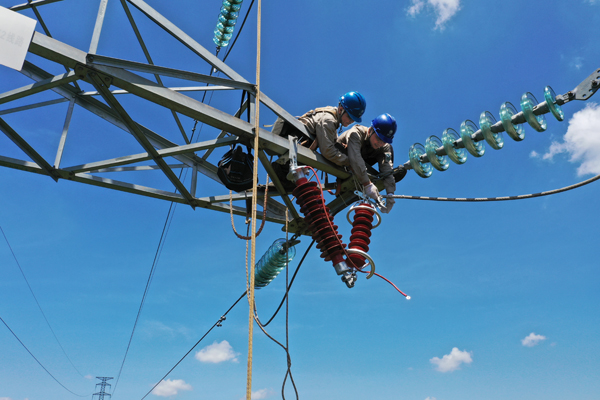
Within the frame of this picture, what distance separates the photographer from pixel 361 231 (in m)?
7.16

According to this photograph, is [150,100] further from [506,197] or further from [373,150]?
[506,197]

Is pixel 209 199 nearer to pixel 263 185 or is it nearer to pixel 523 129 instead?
pixel 263 185

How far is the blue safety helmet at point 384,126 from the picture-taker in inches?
311

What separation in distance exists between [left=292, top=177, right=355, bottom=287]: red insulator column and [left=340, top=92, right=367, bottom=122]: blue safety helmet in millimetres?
1671

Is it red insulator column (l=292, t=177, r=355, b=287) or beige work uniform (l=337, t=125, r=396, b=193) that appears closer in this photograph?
red insulator column (l=292, t=177, r=355, b=287)

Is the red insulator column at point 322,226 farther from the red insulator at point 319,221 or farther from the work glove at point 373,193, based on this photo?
the work glove at point 373,193

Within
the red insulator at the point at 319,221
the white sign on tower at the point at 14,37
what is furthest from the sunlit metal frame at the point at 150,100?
the red insulator at the point at 319,221

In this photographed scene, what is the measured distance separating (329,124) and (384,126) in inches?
36.8

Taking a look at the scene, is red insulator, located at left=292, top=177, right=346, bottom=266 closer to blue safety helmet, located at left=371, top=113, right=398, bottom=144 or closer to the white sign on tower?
blue safety helmet, located at left=371, top=113, right=398, bottom=144

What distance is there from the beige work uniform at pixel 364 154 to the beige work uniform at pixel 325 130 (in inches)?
8.2

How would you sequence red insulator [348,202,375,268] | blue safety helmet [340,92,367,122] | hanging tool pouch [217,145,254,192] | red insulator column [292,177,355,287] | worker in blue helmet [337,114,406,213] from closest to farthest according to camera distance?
red insulator column [292,177,355,287] → red insulator [348,202,375,268] → hanging tool pouch [217,145,254,192] → worker in blue helmet [337,114,406,213] → blue safety helmet [340,92,367,122]

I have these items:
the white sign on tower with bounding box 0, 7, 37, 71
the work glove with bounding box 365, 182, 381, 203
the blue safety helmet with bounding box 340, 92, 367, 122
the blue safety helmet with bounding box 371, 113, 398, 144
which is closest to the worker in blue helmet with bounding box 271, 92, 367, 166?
the blue safety helmet with bounding box 340, 92, 367, 122

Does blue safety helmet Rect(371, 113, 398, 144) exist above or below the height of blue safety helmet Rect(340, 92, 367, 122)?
below

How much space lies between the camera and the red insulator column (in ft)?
22.3
